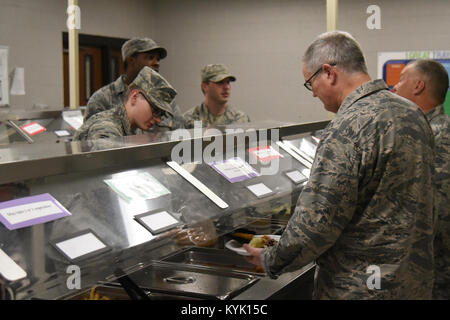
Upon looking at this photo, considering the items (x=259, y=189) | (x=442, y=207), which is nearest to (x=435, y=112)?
(x=442, y=207)

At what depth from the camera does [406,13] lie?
5.65 metres

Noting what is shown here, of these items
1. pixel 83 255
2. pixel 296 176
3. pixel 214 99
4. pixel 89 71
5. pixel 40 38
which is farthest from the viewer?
pixel 89 71

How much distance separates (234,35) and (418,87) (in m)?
4.41

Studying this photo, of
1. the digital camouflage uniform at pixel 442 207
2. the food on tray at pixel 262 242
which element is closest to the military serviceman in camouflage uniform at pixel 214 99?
the digital camouflage uniform at pixel 442 207

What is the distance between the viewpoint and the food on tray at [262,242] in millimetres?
1922

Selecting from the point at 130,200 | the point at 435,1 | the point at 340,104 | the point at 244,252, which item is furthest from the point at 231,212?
the point at 435,1

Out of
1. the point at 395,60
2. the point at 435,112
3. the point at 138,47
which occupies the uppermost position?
the point at 395,60

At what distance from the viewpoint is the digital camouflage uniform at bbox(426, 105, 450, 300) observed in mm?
2455

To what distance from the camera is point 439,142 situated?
250cm

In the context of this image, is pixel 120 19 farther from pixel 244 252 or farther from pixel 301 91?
pixel 244 252

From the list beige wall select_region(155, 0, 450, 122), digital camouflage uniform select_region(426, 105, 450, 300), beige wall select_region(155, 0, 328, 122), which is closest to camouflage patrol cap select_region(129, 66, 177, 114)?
digital camouflage uniform select_region(426, 105, 450, 300)

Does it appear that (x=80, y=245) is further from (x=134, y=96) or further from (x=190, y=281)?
(x=134, y=96)

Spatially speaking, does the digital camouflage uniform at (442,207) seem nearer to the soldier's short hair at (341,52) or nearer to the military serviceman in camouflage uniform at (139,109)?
the soldier's short hair at (341,52)
